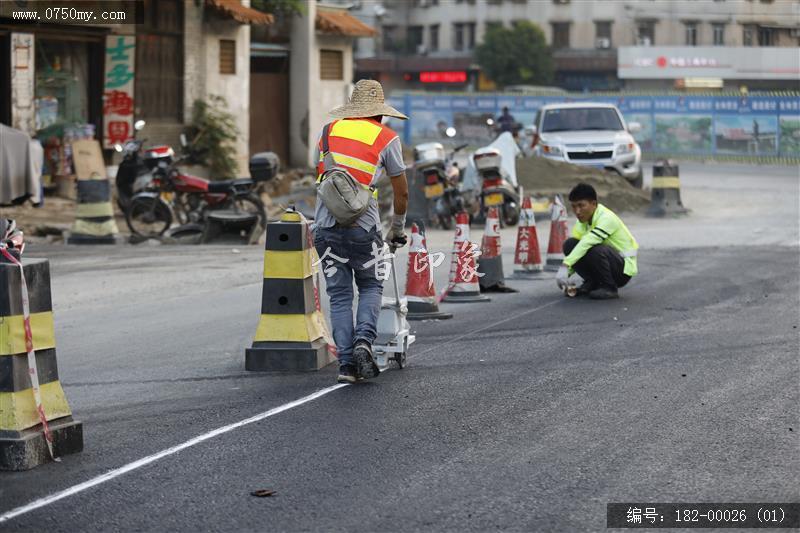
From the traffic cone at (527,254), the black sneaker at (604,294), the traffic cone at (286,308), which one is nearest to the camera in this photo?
the traffic cone at (286,308)

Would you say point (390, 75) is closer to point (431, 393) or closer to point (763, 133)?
point (763, 133)

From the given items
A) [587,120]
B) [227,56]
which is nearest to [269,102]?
[227,56]

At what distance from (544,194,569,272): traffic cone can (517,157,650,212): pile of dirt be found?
9.21m

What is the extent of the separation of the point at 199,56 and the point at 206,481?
79.1 ft

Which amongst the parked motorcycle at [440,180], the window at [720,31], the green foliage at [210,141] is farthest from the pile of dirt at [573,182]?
the window at [720,31]

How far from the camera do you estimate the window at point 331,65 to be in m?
36.7

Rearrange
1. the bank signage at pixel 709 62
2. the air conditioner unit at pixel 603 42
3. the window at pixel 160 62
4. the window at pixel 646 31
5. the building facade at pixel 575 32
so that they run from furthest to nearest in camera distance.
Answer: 1. the air conditioner unit at pixel 603 42
2. the window at pixel 646 31
3. the building facade at pixel 575 32
4. the bank signage at pixel 709 62
5. the window at pixel 160 62

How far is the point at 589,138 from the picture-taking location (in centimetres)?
2820

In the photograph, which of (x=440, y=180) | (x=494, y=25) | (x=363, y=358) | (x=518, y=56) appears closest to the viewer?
(x=363, y=358)

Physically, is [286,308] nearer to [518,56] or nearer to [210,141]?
[210,141]

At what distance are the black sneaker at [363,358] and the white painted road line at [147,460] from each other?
0.18 meters

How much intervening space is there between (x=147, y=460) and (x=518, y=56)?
3004 inches

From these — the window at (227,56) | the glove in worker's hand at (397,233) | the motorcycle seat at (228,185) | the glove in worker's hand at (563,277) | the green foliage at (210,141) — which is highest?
the window at (227,56)

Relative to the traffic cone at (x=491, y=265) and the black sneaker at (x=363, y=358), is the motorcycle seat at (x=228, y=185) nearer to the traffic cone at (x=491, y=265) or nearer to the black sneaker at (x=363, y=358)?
the traffic cone at (x=491, y=265)
